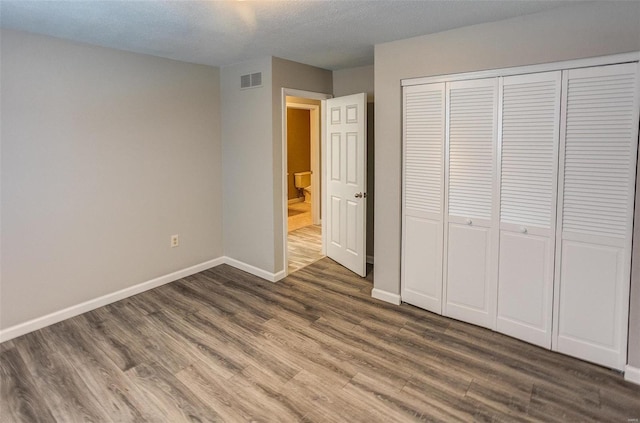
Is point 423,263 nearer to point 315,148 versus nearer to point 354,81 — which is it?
point 354,81

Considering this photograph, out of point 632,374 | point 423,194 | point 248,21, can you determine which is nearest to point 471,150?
point 423,194

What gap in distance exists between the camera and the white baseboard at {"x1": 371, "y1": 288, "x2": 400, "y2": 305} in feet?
11.3

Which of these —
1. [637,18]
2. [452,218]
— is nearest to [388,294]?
[452,218]

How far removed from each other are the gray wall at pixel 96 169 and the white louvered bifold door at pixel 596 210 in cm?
343

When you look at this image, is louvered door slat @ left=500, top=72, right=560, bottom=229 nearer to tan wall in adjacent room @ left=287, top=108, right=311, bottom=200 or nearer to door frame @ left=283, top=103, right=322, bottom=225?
door frame @ left=283, top=103, right=322, bottom=225

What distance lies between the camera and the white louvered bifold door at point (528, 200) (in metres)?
2.54

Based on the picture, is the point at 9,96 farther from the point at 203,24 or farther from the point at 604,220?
the point at 604,220

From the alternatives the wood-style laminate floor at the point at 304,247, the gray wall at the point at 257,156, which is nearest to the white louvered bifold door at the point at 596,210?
the gray wall at the point at 257,156

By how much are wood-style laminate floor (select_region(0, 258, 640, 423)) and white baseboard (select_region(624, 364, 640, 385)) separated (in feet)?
0.15

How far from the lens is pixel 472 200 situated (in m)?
2.93

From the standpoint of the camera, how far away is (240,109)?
4113 mm

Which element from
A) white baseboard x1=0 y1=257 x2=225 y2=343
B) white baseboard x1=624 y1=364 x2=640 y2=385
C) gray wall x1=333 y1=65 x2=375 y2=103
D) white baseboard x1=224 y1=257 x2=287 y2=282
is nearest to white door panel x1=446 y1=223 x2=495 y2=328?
white baseboard x1=624 y1=364 x2=640 y2=385

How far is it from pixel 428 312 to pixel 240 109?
283cm

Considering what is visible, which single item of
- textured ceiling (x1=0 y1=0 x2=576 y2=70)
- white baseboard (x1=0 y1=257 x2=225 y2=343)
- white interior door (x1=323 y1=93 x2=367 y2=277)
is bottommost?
white baseboard (x1=0 y1=257 x2=225 y2=343)
